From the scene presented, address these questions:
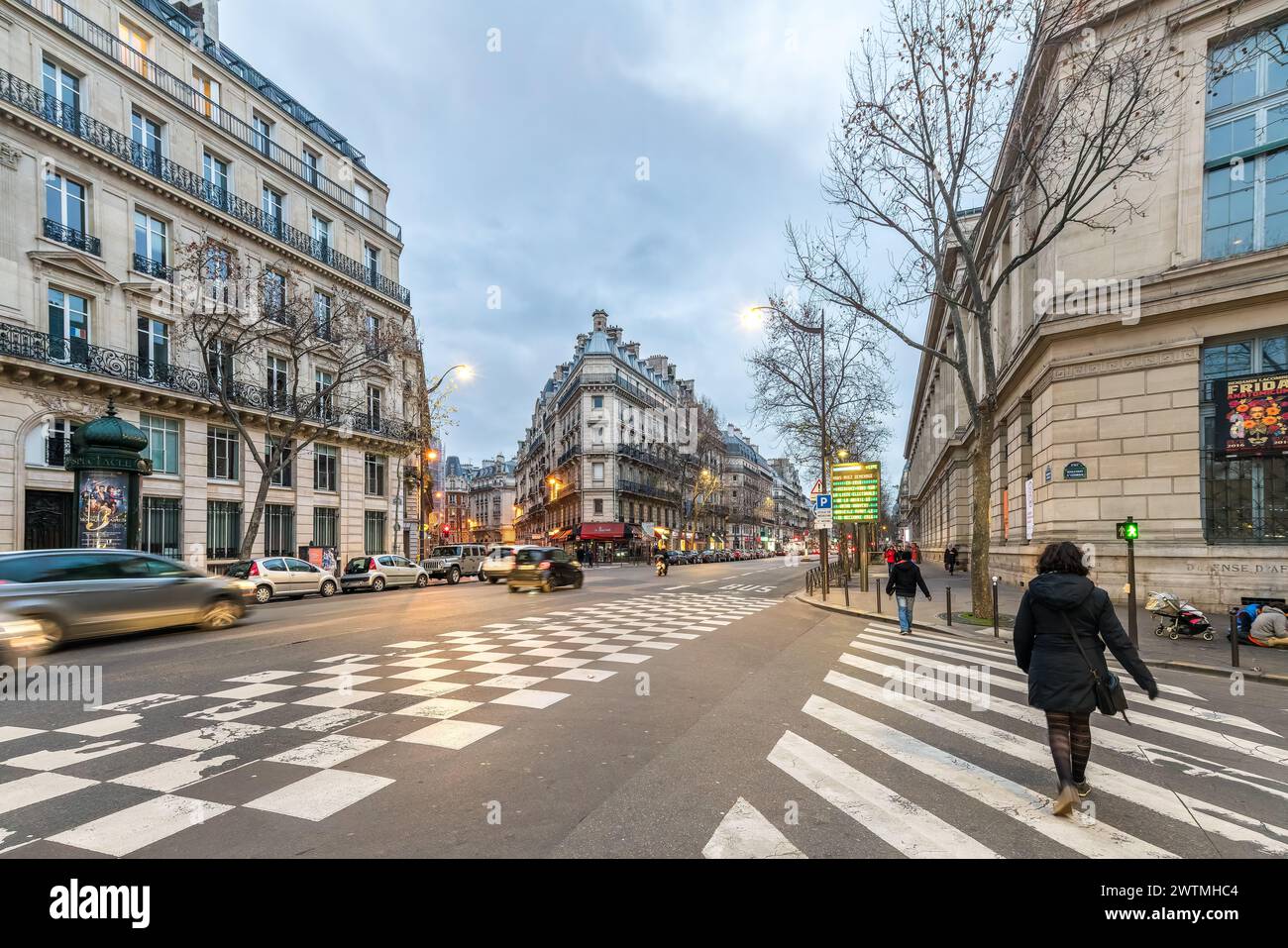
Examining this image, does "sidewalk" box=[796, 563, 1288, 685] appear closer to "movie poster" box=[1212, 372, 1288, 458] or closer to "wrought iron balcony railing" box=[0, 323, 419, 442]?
"movie poster" box=[1212, 372, 1288, 458]

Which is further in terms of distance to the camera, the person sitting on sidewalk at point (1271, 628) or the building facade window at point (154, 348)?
the building facade window at point (154, 348)

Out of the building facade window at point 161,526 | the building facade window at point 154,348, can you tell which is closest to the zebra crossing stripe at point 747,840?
the building facade window at point 161,526

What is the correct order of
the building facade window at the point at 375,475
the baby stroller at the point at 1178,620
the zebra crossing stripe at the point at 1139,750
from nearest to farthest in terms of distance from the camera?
the zebra crossing stripe at the point at 1139,750, the baby stroller at the point at 1178,620, the building facade window at the point at 375,475

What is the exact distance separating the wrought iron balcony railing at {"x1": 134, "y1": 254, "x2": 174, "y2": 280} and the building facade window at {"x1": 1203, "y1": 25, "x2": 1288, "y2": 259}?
33842 mm

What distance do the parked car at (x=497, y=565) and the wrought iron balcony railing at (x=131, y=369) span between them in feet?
31.2

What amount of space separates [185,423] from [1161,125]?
33521 millimetres

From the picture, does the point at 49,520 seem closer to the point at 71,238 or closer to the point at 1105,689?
the point at 71,238

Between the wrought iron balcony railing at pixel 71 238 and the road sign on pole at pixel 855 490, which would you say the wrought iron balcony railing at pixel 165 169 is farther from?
the road sign on pole at pixel 855 490

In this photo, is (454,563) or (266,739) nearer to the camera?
(266,739)

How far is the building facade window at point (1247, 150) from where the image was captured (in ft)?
47.8

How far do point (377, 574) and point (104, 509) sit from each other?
32.7 feet

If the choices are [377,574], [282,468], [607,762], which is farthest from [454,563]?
[607,762]

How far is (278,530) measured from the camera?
29.6 meters
